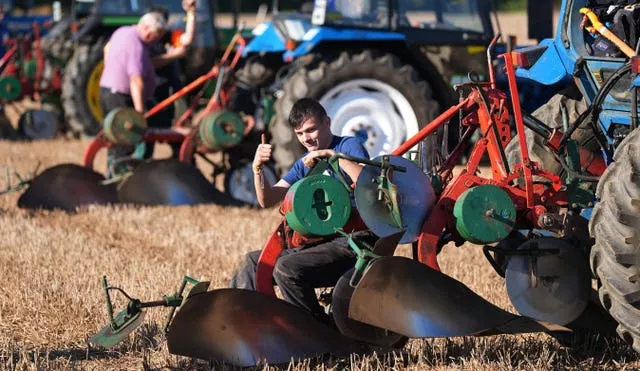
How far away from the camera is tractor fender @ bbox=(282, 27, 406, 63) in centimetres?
1006

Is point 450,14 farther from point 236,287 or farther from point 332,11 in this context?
point 236,287

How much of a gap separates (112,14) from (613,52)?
9.66m

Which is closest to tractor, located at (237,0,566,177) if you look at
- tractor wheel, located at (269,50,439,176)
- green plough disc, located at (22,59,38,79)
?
tractor wheel, located at (269,50,439,176)

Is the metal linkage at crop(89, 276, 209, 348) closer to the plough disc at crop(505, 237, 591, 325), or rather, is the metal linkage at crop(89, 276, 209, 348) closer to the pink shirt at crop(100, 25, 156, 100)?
the plough disc at crop(505, 237, 591, 325)

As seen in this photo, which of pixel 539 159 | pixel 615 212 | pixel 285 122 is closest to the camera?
pixel 615 212

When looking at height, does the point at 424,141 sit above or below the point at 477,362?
above

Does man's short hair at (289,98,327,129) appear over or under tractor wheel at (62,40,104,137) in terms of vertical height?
over

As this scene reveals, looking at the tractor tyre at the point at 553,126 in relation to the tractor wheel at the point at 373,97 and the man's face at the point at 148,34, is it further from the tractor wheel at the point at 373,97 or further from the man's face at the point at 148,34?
the man's face at the point at 148,34

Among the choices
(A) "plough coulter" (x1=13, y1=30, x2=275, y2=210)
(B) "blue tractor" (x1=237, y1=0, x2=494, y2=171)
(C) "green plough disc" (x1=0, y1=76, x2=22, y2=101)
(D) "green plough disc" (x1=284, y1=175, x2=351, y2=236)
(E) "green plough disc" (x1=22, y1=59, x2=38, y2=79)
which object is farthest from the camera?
(E) "green plough disc" (x1=22, y1=59, x2=38, y2=79)

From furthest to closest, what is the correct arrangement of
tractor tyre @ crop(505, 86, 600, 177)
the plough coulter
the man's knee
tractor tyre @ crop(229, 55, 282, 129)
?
tractor tyre @ crop(229, 55, 282, 129), the plough coulter, tractor tyre @ crop(505, 86, 600, 177), the man's knee

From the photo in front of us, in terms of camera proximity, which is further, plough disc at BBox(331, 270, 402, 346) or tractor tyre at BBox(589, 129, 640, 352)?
plough disc at BBox(331, 270, 402, 346)

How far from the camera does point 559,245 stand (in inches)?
196

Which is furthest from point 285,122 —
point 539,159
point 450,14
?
point 539,159

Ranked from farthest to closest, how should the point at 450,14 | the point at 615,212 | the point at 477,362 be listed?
1. the point at 450,14
2. the point at 477,362
3. the point at 615,212
